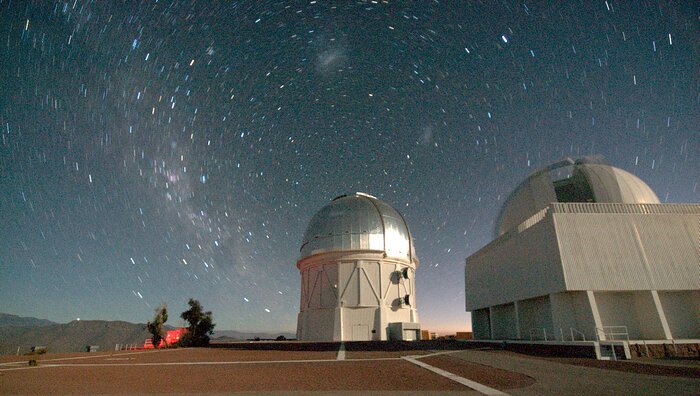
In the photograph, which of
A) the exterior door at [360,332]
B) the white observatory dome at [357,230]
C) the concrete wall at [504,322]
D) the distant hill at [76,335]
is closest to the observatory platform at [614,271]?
the concrete wall at [504,322]

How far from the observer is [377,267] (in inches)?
1329

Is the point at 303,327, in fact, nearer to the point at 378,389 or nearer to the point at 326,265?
the point at 326,265

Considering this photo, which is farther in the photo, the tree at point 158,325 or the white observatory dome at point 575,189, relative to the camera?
the tree at point 158,325

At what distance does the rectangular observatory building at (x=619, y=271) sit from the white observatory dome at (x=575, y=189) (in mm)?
4058

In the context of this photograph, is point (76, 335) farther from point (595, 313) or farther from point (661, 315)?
point (661, 315)

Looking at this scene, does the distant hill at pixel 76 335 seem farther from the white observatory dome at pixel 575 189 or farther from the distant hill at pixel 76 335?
the white observatory dome at pixel 575 189

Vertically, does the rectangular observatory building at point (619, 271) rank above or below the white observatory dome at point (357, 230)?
below

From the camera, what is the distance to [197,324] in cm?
3312

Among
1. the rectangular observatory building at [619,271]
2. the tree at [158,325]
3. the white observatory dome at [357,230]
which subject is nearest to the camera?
the rectangular observatory building at [619,271]

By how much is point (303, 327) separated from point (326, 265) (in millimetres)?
6303

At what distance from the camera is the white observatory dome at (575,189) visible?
22870 millimetres

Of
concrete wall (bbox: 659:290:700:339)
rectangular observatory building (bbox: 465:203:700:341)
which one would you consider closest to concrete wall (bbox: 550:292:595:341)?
rectangular observatory building (bbox: 465:203:700:341)

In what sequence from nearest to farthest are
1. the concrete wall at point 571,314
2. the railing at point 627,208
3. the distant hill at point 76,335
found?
the concrete wall at point 571,314 < the railing at point 627,208 < the distant hill at point 76,335

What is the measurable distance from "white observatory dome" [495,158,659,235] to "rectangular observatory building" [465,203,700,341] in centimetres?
406
